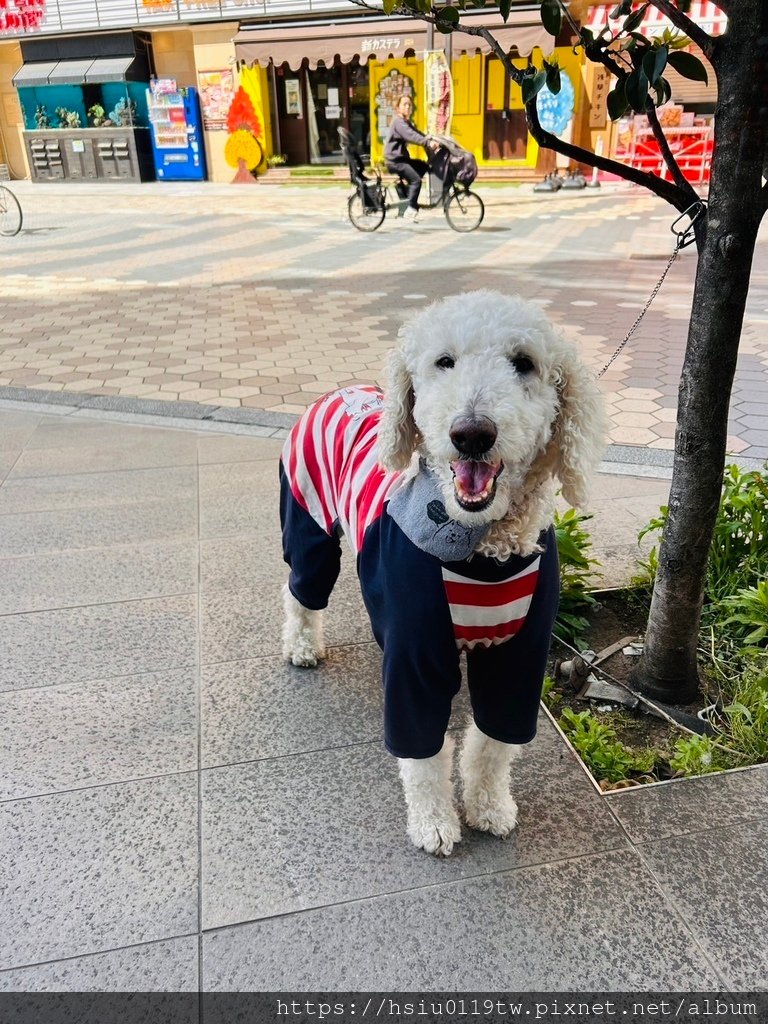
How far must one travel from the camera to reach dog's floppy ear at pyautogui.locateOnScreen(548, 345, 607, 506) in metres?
1.82

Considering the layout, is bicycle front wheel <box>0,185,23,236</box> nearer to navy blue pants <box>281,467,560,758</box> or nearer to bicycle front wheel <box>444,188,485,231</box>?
bicycle front wheel <box>444,188,485,231</box>

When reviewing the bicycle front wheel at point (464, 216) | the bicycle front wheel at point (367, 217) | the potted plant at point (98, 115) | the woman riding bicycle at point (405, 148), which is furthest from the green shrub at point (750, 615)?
the potted plant at point (98, 115)

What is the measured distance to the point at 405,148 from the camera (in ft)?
42.8

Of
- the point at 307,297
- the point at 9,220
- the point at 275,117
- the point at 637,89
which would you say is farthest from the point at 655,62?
the point at 275,117

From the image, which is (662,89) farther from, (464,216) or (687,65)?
(464,216)

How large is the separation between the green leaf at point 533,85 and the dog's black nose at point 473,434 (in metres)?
1.18

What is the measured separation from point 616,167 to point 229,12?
22832mm

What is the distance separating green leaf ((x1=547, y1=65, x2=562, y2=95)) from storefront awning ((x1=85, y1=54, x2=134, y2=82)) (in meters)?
23.3

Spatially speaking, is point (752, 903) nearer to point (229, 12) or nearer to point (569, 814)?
point (569, 814)

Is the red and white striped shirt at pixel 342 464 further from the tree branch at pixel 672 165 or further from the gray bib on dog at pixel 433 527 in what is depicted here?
the tree branch at pixel 672 165

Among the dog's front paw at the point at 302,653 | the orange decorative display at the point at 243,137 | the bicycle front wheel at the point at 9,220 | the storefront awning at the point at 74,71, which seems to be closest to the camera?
the dog's front paw at the point at 302,653

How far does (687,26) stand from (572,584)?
190 cm

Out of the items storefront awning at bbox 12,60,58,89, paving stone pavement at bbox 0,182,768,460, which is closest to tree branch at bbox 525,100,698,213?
paving stone pavement at bbox 0,182,768,460

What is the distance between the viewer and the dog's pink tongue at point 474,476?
1.70 metres
